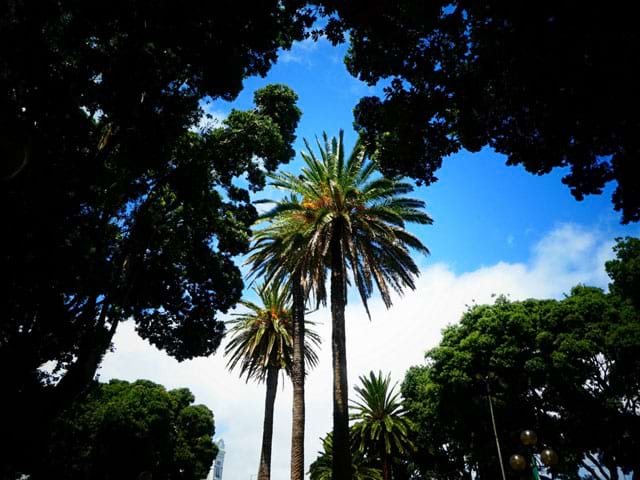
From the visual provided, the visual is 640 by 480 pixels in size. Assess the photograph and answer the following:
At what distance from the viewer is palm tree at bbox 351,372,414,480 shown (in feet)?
90.1

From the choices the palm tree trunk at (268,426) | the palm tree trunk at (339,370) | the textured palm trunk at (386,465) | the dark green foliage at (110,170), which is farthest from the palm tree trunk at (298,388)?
the textured palm trunk at (386,465)

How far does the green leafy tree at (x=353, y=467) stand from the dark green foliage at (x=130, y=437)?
9.63 metres

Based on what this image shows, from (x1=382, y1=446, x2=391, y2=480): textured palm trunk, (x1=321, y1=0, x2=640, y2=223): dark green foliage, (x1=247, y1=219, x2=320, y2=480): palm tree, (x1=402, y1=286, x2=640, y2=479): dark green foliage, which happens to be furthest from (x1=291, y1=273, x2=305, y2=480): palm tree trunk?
(x1=382, y1=446, x2=391, y2=480): textured palm trunk

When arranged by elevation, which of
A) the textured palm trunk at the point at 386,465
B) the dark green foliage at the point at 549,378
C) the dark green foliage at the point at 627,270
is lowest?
the textured palm trunk at the point at 386,465

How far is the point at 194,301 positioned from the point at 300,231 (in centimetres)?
517

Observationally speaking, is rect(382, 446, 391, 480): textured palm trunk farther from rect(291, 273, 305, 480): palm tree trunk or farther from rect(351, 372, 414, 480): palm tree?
rect(291, 273, 305, 480): palm tree trunk

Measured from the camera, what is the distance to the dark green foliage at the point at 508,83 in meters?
5.95

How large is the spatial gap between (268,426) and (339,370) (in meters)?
10.2

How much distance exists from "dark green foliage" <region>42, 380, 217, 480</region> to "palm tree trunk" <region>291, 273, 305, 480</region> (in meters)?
11.5

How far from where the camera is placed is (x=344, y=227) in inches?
612

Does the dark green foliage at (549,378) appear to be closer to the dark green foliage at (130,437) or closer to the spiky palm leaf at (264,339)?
the spiky palm leaf at (264,339)

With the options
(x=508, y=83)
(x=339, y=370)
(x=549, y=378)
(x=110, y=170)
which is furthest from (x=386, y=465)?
(x=508, y=83)

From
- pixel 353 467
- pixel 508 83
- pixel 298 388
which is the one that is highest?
pixel 508 83

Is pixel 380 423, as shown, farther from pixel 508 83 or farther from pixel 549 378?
pixel 508 83
